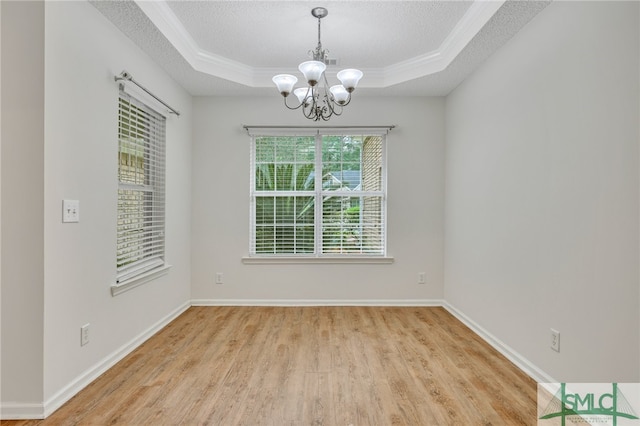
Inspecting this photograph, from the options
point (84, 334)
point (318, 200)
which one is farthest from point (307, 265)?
point (84, 334)

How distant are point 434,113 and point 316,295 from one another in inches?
103

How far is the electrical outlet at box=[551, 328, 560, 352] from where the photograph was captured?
2182mm

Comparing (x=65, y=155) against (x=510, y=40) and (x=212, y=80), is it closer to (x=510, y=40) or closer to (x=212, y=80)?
(x=212, y=80)

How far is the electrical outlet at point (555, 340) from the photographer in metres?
2.18

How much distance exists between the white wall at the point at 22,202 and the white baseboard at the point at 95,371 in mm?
103

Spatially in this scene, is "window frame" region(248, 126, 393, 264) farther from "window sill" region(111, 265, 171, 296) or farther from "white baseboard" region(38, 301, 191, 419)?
"white baseboard" region(38, 301, 191, 419)

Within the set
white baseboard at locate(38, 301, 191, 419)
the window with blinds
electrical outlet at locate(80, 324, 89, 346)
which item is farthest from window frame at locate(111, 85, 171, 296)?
white baseboard at locate(38, 301, 191, 419)

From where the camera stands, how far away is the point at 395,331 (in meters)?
3.31

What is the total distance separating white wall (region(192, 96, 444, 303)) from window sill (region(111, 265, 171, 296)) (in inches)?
31.8

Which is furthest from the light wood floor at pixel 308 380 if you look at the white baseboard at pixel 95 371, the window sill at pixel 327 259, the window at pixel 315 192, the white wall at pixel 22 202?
the window at pixel 315 192

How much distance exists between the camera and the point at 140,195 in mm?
3145

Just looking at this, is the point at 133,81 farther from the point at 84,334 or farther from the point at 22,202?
the point at 84,334

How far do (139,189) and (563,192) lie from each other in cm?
320

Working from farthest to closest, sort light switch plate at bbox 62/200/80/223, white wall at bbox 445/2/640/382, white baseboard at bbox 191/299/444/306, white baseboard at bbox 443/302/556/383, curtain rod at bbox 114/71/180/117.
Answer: white baseboard at bbox 191/299/444/306 → curtain rod at bbox 114/71/180/117 → white baseboard at bbox 443/302/556/383 → light switch plate at bbox 62/200/80/223 → white wall at bbox 445/2/640/382
